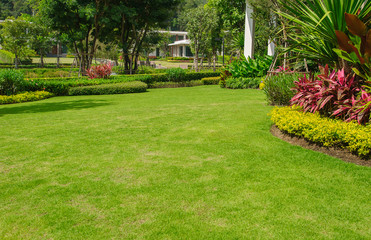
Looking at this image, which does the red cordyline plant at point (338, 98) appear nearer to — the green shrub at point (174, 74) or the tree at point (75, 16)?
the green shrub at point (174, 74)

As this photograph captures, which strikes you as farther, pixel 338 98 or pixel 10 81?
pixel 10 81

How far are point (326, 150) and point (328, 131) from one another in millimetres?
386

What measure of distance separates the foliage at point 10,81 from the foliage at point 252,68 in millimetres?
10977

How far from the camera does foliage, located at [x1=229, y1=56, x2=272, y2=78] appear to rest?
1756cm

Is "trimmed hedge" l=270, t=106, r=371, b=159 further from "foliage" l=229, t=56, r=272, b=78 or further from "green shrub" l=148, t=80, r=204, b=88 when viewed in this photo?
"green shrub" l=148, t=80, r=204, b=88

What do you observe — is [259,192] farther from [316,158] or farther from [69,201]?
[69,201]

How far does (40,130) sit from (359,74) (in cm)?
682

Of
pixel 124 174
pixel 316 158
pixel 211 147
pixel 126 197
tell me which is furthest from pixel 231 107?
pixel 126 197

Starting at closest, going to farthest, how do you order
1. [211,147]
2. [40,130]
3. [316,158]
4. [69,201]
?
1. [69,201]
2. [316,158]
3. [211,147]
4. [40,130]

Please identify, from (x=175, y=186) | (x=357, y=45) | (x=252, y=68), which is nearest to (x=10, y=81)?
(x=252, y=68)

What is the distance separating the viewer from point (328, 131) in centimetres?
544

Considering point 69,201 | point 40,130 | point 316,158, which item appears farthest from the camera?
point 40,130

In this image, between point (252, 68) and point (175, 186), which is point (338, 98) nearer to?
point (175, 186)

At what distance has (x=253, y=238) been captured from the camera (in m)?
3.19
